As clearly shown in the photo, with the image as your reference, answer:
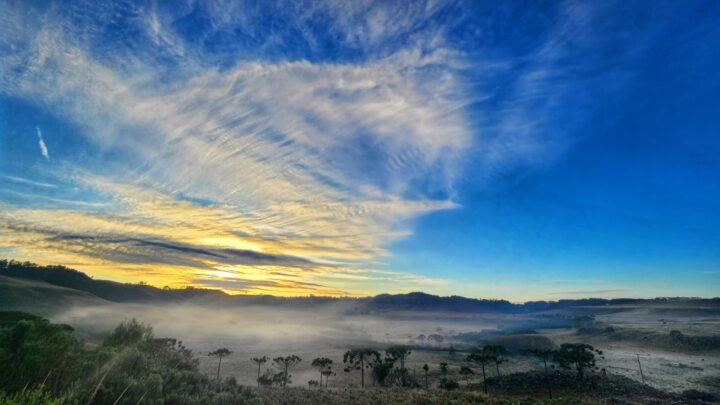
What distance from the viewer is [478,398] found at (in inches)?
1972

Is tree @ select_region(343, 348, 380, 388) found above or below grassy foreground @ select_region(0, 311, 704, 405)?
below

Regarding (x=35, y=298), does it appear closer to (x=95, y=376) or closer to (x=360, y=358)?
(x=360, y=358)

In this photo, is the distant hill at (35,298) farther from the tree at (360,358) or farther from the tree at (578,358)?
the tree at (578,358)

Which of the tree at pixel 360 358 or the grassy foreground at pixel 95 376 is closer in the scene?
the grassy foreground at pixel 95 376

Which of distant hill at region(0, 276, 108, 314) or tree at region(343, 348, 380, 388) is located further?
distant hill at region(0, 276, 108, 314)

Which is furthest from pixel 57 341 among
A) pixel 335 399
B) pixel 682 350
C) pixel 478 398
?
pixel 682 350

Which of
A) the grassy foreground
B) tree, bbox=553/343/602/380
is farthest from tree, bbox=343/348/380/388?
tree, bbox=553/343/602/380

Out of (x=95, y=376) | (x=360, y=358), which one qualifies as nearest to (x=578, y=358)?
(x=360, y=358)

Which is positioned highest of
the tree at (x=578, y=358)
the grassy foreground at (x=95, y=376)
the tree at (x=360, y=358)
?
the grassy foreground at (x=95, y=376)

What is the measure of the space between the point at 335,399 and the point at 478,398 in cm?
2117

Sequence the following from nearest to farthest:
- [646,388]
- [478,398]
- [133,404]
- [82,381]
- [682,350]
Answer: [133,404]
[82,381]
[478,398]
[646,388]
[682,350]

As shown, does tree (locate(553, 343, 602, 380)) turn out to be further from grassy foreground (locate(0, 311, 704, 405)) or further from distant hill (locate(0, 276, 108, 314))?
distant hill (locate(0, 276, 108, 314))

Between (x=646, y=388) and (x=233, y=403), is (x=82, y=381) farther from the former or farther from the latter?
(x=646, y=388)

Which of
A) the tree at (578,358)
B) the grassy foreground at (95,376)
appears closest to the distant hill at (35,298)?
the grassy foreground at (95,376)
